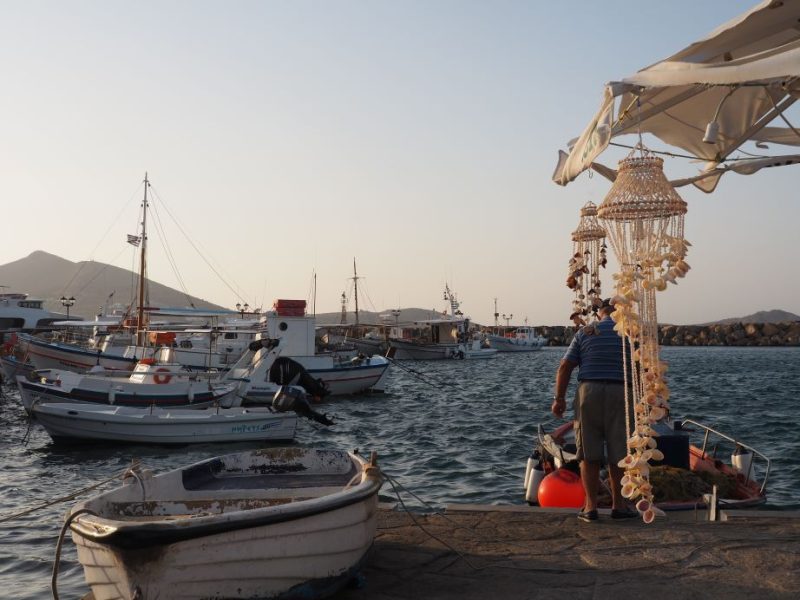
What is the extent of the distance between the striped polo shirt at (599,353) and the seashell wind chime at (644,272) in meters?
1.03

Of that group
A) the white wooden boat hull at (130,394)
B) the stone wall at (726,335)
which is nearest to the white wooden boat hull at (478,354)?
the stone wall at (726,335)

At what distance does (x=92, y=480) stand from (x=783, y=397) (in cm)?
2975

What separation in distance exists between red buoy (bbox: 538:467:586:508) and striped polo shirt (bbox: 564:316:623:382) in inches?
73.7

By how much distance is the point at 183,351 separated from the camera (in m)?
33.9

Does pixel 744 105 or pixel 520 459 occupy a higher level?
pixel 744 105

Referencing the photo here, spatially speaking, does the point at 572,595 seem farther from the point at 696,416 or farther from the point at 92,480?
the point at 696,416

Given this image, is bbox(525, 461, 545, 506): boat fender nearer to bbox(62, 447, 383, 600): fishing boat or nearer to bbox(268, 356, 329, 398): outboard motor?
bbox(62, 447, 383, 600): fishing boat

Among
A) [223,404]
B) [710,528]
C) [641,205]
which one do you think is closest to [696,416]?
[223,404]

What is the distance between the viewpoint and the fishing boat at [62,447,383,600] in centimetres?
505

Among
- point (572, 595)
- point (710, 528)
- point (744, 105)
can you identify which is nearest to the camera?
point (572, 595)

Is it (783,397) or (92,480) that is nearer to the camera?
(92,480)

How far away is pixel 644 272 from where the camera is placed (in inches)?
235

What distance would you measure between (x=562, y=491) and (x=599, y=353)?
213cm

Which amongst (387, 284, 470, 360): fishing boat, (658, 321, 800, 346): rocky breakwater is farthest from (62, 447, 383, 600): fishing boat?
(658, 321, 800, 346): rocky breakwater
